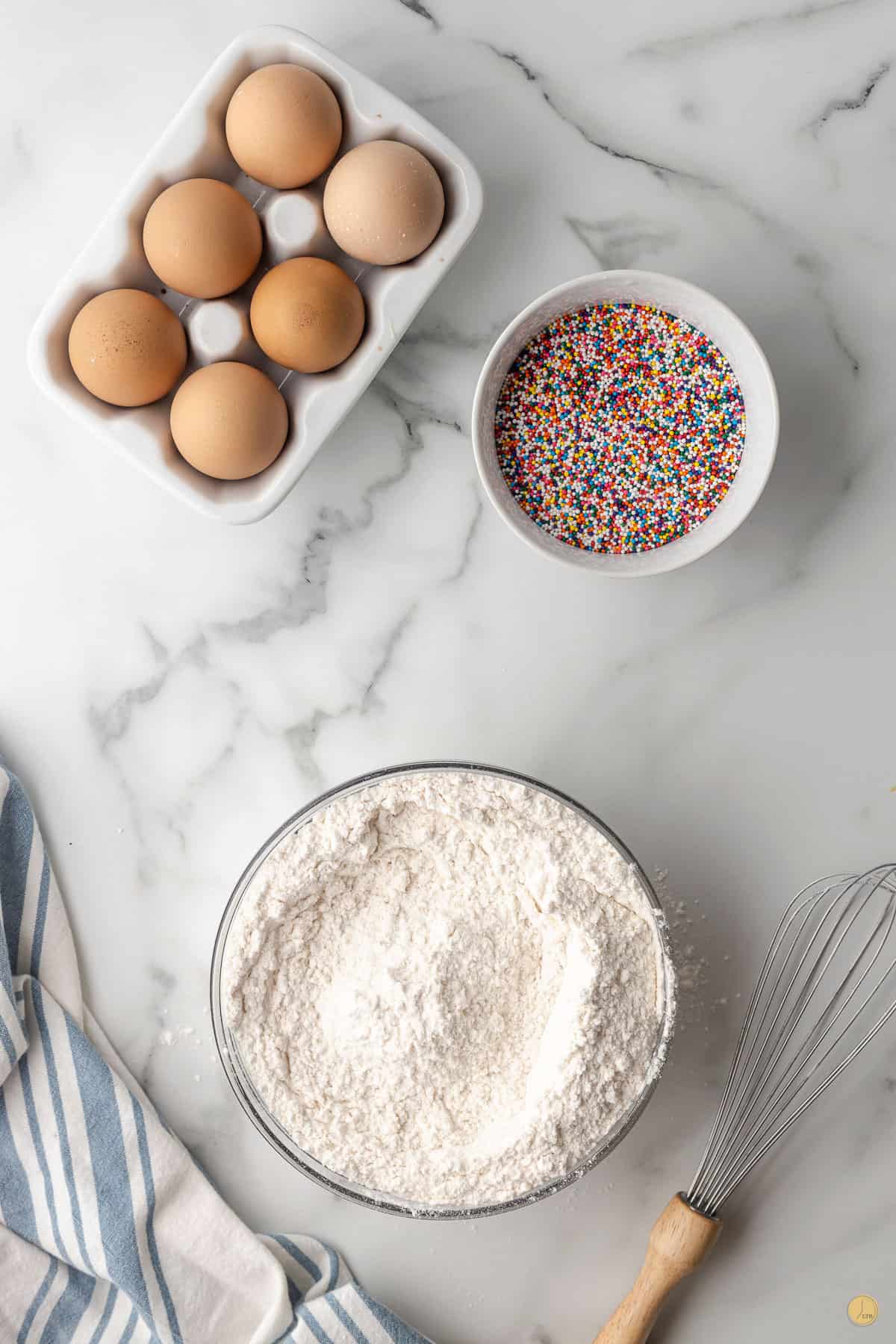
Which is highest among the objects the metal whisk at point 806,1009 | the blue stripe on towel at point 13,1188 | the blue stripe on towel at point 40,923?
the metal whisk at point 806,1009

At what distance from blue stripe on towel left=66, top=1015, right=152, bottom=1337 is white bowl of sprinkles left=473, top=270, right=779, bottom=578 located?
673mm

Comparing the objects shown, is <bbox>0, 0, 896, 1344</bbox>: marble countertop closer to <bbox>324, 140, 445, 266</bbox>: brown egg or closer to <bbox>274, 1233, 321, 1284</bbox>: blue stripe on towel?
<bbox>274, 1233, 321, 1284</bbox>: blue stripe on towel

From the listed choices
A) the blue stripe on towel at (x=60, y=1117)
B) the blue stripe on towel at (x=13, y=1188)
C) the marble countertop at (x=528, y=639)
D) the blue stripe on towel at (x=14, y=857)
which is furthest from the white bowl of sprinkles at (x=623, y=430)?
the blue stripe on towel at (x=13, y=1188)

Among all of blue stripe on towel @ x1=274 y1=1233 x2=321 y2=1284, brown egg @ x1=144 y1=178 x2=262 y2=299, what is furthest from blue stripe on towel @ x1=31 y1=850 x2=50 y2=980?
brown egg @ x1=144 y1=178 x2=262 y2=299

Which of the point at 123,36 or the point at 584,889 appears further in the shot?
the point at 123,36

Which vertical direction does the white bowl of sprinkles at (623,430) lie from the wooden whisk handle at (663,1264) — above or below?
above

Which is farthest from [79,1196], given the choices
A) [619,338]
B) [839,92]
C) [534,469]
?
[839,92]

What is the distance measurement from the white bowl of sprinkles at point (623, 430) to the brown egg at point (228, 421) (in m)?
0.20

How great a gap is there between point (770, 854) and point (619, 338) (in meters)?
0.53

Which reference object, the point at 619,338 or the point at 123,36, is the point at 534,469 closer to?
the point at 619,338

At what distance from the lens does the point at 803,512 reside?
1057 millimetres

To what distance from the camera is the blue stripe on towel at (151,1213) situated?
1034 millimetres

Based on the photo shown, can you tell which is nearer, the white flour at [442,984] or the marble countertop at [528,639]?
the white flour at [442,984]

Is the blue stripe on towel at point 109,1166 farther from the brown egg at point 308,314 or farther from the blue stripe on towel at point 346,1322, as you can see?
the brown egg at point 308,314
